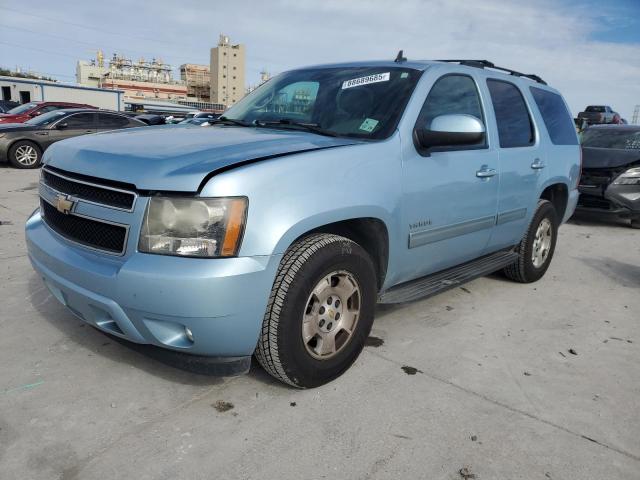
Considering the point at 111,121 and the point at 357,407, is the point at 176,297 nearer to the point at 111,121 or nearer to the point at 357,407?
the point at 357,407

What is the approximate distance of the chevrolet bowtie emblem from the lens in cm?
246

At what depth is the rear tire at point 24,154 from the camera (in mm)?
11117

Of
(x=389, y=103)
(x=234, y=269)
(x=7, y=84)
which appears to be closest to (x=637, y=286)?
(x=389, y=103)

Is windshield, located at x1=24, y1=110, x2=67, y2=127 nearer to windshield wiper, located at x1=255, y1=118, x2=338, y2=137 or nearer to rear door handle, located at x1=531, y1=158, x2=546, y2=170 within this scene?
windshield wiper, located at x1=255, y1=118, x2=338, y2=137

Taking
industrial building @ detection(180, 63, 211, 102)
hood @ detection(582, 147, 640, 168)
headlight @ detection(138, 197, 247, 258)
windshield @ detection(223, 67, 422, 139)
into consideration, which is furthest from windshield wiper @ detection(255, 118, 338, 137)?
industrial building @ detection(180, 63, 211, 102)

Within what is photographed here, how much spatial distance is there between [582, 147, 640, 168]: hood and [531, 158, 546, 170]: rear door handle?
13.9 ft

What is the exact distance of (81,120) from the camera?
12.2m

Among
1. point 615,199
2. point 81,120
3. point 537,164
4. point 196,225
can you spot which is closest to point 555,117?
point 537,164

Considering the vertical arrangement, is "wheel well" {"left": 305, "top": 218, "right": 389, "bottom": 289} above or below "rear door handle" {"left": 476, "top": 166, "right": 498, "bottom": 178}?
below

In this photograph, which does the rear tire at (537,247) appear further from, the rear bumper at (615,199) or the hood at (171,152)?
the rear bumper at (615,199)

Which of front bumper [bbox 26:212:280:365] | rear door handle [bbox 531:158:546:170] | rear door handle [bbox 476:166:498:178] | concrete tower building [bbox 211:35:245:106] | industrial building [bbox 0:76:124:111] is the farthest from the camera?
concrete tower building [bbox 211:35:245:106]

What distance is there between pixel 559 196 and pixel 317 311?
339 cm

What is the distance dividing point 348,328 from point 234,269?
0.89m

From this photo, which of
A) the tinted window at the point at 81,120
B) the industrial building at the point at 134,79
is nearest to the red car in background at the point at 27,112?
the tinted window at the point at 81,120
